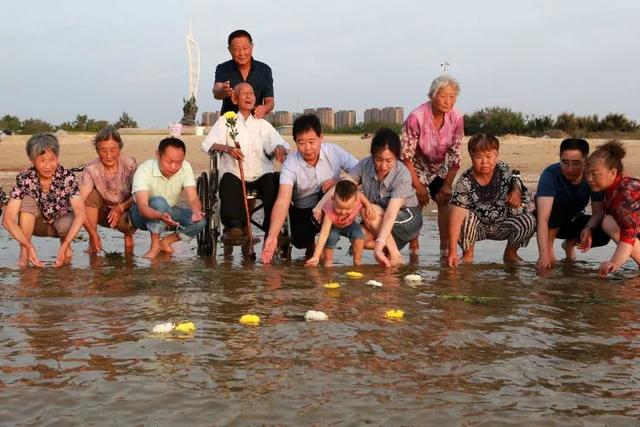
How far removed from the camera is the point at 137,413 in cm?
283

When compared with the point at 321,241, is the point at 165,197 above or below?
above

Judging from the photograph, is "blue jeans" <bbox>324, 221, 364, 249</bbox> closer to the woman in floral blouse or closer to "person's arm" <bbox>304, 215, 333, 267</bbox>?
"person's arm" <bbox>304, 215, 333, 267</bbox>

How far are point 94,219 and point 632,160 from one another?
1136 centimetres

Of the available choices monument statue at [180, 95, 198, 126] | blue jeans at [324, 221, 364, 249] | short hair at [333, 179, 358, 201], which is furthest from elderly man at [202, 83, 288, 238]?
monument statue at [180, 95, 198, 126]

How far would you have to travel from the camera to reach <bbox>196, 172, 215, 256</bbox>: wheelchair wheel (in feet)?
22.9

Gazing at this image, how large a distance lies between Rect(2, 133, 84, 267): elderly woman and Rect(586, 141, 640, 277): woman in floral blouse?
406 cm

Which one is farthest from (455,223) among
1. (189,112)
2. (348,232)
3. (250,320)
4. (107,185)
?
(189,112)

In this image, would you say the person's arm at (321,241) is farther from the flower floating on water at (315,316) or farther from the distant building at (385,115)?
the distant building at (385,115)

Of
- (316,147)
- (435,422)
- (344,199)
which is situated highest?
(316,147)

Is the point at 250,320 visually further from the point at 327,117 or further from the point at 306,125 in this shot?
the point at 327,117

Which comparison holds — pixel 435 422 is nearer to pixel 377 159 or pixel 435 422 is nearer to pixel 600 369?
pixel 600 369

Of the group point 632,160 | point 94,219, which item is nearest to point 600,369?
point 94,219

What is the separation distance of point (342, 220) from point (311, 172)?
1.85 ft

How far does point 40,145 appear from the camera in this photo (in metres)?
6.46
